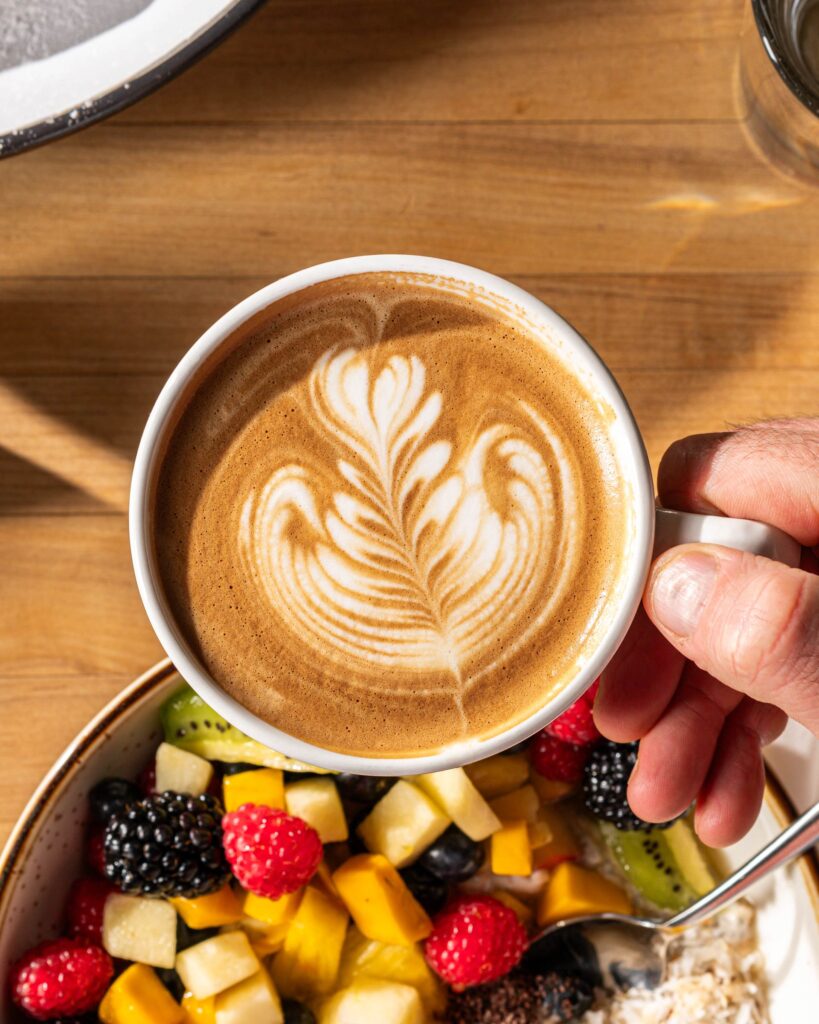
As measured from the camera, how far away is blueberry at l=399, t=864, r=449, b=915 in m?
1.14

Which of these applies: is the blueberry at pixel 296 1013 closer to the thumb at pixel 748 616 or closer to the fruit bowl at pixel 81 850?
the fruit bowl at pixel 81 850

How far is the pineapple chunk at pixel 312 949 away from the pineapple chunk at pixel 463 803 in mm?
161

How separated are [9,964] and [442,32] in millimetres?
1086

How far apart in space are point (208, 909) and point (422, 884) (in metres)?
0.23

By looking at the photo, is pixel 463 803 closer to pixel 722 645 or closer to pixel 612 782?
pixel 612 782

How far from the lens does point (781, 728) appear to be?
3.51ft

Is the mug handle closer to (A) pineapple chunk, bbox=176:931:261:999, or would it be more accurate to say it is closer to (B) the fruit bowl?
(B) the fruit bowl

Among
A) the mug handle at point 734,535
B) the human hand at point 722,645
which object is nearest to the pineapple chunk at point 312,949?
the human hand at point 722,645

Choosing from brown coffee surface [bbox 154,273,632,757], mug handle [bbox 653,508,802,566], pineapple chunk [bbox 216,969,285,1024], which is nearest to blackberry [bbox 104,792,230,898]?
pineapple chunk [bbox 216,969,285,1024]

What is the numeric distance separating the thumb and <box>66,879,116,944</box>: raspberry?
69 centimetres

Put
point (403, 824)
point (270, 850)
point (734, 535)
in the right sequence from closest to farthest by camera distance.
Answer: point (734, 535)
point (270, 850)
point (403, 824)

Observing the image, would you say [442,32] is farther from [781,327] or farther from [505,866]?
[505,866]

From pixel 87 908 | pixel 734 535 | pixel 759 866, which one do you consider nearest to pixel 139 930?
pixel 87 908

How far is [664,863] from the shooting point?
1.19 metres
